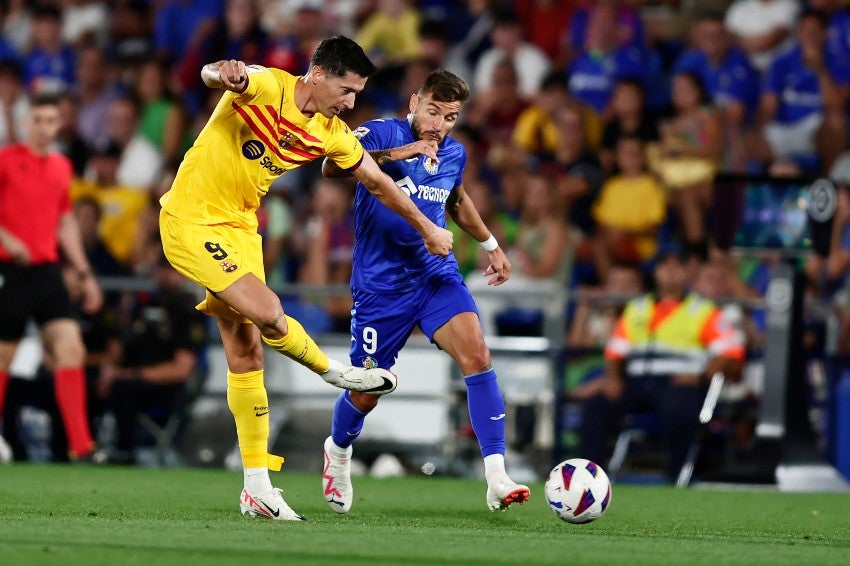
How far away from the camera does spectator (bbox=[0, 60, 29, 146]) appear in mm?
17547

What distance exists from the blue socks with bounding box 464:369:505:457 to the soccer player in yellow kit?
0.72 m

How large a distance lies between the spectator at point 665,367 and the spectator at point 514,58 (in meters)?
3.97

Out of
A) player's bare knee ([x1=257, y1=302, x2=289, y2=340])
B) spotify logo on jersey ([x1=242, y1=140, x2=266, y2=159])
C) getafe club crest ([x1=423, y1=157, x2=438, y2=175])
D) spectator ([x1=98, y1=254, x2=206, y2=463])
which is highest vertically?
spotify logo on jersey ([x1=242, y1=140, x2=266, y2=159])

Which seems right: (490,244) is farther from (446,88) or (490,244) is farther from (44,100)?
(44,100)

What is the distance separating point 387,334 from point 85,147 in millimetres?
8911

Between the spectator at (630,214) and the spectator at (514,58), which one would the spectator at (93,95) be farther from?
the spectator at (630,214)

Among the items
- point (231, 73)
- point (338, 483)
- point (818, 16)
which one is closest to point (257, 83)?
point (231, 73)

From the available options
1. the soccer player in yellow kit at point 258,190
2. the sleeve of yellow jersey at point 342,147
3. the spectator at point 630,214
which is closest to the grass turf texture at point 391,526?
the soccer player in yellow kit at point 258,190

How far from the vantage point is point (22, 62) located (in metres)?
18.4

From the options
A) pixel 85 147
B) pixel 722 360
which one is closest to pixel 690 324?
pixel 722 360

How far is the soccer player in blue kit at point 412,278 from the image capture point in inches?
336

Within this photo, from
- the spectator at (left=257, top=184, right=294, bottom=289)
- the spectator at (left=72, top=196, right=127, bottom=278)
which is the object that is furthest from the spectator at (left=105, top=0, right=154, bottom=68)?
the spectator at (left=257, top=184, right=294, bottom=289)

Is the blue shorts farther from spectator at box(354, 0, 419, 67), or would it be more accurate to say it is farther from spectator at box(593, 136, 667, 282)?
spectator at box(354, 0, 419, 67)

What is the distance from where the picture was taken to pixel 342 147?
306 inches
